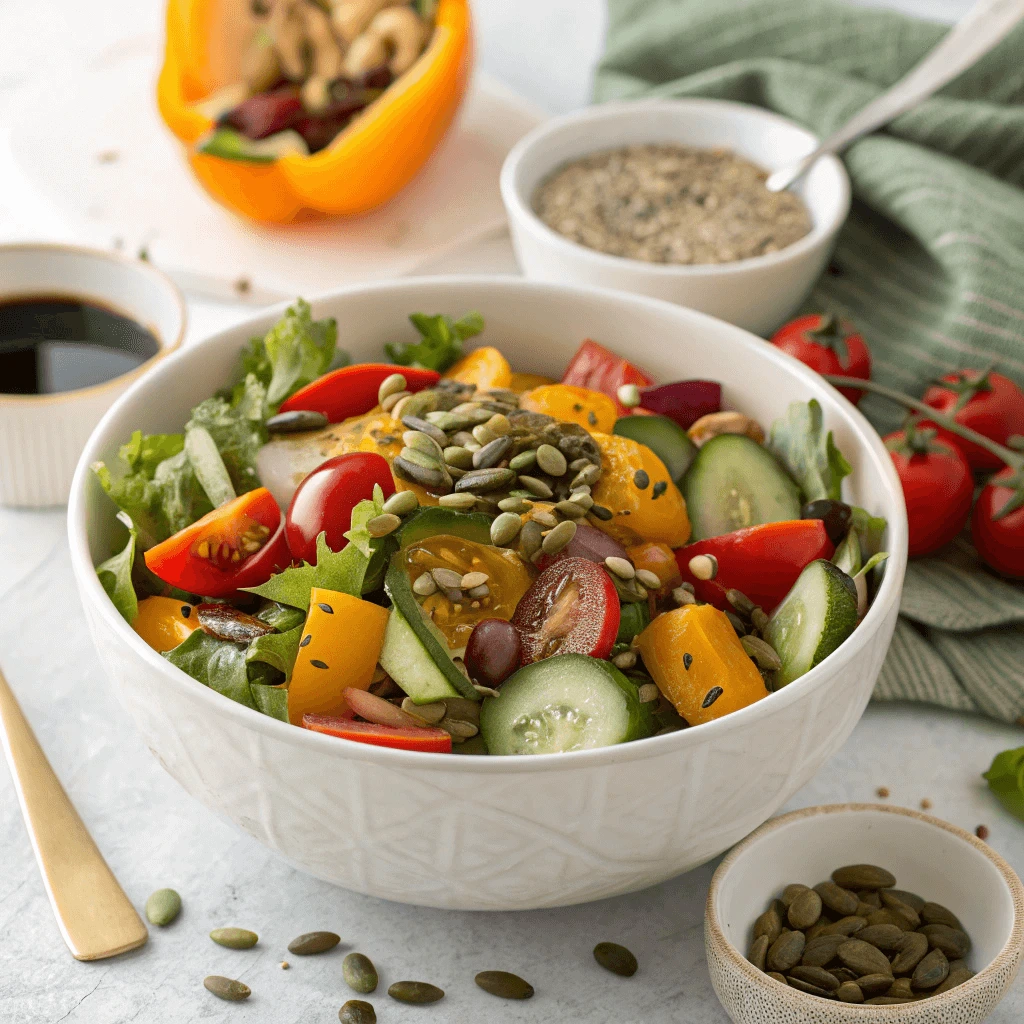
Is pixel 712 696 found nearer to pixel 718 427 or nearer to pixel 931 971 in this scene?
pixel 931 971

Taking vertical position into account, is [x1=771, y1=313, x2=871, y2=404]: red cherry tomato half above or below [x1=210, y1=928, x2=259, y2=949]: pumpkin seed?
above

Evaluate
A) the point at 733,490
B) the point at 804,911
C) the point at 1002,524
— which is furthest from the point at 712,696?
the point at 1002,524

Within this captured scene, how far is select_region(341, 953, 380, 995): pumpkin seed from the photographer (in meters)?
1.45

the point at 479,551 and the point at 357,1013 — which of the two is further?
the point at 479,551

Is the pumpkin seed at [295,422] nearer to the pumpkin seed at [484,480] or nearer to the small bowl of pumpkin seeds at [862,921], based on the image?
the pumpkin seed at [484,480]

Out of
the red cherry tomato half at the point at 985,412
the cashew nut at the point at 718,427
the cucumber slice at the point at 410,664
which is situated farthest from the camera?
the red cherry tomato half at the point at 985,412

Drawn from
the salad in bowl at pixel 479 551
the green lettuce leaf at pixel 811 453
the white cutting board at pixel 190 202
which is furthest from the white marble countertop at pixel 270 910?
the white cutting board at pixel 190 202

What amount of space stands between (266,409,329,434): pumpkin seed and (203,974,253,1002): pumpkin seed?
756 millimetres

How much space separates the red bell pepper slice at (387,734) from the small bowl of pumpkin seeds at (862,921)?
0.39 m

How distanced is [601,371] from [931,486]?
2.12 ft

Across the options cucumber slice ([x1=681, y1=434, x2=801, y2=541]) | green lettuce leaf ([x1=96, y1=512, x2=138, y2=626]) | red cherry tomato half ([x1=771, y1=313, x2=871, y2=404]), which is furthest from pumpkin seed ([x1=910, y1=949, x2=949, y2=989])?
red cherry tomato half ([x1=771, y1=313, x2=871, y2=404])

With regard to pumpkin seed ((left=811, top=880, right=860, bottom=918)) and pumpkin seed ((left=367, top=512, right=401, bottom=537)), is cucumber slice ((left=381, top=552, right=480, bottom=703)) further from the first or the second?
pumpkin seed ((left=811, top=880, right=860, bottom=918))

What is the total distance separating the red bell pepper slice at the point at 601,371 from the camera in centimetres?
191

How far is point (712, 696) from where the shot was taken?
140cm
